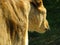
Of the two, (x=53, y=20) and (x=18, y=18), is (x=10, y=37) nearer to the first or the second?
(x=18, y=18)

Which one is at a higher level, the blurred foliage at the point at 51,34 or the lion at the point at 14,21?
the lion at the point at 14,21

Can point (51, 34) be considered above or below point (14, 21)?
below

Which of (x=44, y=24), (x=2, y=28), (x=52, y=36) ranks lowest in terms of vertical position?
(x=52, y=36)

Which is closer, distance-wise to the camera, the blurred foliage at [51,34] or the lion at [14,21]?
the lion at [14,21]

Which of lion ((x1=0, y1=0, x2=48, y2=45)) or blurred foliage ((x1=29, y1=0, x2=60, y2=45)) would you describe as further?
blurred foliage ((x1=29, y1=0, x2=60, y2=45))

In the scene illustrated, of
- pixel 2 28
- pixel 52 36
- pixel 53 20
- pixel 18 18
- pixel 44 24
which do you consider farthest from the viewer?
pixel 53 20

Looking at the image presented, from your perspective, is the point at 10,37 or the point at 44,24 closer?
the point at 10,37

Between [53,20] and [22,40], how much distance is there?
25.5 ft

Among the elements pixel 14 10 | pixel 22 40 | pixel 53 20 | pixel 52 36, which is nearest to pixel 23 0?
pixel 14 10

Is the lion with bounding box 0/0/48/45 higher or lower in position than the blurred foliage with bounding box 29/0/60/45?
higher

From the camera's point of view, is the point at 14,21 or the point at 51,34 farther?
the point at 51,34

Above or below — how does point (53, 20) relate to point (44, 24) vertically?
below

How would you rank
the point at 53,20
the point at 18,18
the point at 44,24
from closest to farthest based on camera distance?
the point at 18,18 < the point at 44,24 < the point at 53,20

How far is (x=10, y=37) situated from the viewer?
3.73 meters
